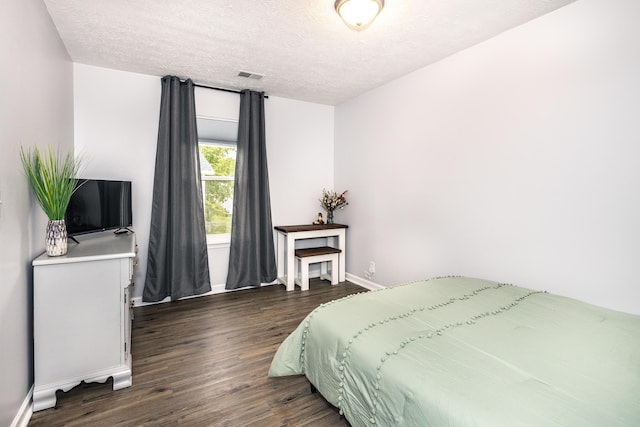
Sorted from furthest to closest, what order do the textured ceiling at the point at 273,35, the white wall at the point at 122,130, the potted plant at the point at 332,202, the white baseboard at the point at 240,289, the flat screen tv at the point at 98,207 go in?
1. the potted plant at the point at 332,202
2. the white baseboard at the point at 240,289
3. the white wall at the point at 122,130
4. the flat screen tv at the point at 98,207
5. the textured ceiling at the point at 273,35

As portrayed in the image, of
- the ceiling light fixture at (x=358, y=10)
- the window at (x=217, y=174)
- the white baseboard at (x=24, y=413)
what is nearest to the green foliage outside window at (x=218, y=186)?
the window at (x=217, y=174)

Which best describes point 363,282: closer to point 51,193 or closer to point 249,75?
point 249,75

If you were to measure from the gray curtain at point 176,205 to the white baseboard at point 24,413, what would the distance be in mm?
1641

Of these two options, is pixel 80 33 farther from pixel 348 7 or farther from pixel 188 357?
pixel 188 357

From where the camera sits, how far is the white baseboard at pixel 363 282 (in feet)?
12.5

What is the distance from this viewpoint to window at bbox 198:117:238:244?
3.75 metres

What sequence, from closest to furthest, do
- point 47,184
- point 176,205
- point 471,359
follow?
point 471,359
point 47,184
point 176,205

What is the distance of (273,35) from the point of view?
2.44 m

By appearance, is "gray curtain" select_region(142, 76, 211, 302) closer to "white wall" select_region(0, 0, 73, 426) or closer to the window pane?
the window pane

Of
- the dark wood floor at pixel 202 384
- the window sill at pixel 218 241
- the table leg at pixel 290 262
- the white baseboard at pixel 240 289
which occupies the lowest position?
the dark wood floor at pixel 202 384

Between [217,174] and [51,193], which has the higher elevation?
[217,174]

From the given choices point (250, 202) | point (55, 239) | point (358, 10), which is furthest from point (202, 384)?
point (358, 10)

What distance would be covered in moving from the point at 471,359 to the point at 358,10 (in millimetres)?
2053

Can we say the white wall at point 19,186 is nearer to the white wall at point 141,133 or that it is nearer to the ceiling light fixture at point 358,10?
the white wall at point 141,133
